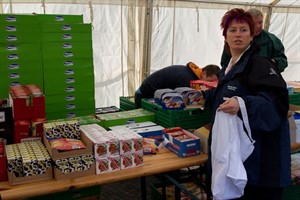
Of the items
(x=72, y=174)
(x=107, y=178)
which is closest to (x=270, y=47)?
(x=107, y=178)

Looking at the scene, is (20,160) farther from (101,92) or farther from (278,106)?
(101,92)

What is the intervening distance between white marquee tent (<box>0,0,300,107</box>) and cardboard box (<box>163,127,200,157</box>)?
8.28 ft

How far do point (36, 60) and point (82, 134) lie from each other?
1.46 m

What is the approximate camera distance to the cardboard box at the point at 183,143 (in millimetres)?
2002

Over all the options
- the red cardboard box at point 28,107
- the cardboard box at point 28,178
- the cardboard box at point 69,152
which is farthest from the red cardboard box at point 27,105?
the cardboard box at point 28,178

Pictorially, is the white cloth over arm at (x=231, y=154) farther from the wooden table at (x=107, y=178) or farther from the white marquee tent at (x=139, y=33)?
the white marquee tent at (x=139, y=33)

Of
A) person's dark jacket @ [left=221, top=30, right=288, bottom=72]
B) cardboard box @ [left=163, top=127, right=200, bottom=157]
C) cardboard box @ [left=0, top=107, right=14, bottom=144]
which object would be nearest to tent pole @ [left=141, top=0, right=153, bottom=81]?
person's dark jacket @ [left=221, top=30, right=288, bottom=72]

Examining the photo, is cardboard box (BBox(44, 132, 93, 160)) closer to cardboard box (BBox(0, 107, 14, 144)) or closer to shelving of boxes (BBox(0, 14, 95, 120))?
cardboard box (BBox(0, 107, 14, 144))

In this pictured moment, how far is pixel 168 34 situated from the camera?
15.8 ft

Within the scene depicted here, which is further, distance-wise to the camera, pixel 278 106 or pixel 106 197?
pixel 106 197

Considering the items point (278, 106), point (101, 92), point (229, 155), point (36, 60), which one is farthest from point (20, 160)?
point (101, 92)

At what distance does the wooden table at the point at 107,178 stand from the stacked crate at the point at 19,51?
159 cm

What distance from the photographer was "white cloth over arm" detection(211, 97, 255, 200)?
1.61 metres

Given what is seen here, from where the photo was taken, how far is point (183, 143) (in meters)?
1.99
